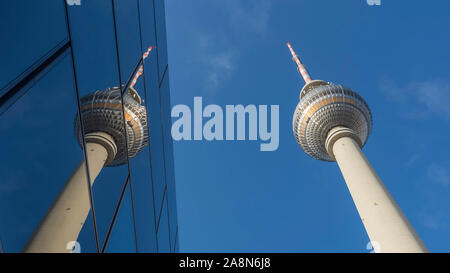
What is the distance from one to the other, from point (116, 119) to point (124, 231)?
2.59 m

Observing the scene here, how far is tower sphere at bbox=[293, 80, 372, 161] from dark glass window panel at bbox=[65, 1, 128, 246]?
3088 centimetres

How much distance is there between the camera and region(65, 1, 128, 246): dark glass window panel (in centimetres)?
560

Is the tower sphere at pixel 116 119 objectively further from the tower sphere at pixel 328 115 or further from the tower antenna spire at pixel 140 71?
the tower sphere at pixel 328 115

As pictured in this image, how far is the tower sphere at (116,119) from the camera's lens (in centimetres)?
609

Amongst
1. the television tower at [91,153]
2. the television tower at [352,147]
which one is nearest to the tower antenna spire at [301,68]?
the television tower at [352,147]

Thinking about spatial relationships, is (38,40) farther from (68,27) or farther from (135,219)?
(135,219)

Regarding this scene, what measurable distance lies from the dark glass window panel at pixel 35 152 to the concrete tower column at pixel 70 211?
0.43 ft

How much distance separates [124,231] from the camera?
8.14 metres

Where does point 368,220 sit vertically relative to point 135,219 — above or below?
above

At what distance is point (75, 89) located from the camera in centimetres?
537

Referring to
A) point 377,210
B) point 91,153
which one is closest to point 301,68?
point 377,210

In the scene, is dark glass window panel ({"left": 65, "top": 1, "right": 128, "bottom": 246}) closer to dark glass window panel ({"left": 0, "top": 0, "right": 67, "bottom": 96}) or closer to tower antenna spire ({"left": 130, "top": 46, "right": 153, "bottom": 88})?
dark glass window panel ({"left": 0, "top": 0, "right": 67, "bottom": 96})

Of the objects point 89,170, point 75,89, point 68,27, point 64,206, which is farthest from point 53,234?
point 68,27
